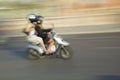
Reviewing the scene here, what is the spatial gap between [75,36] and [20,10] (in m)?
8.18

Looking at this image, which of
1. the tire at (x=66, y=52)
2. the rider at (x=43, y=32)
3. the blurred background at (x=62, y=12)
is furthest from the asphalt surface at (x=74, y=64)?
the blurred background at (x=62, y=12)

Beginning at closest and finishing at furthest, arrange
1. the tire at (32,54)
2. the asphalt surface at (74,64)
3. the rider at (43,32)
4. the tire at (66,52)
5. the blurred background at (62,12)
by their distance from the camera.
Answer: the asphalt surface at (74,64), the tire at (66,52), the rider at (43,32), the tire at (32,54), the blurred background at (62,12)

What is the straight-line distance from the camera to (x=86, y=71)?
10305 mm

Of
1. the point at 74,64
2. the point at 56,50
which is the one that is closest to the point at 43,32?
the point at 56,50

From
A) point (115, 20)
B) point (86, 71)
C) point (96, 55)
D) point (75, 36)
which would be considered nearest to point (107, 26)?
point (115, 20)

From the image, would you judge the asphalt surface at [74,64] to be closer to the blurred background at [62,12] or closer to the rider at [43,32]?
the rider at [43,32]

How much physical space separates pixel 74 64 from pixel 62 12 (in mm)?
12462

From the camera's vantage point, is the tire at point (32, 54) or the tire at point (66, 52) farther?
the tire at point (32, 54)

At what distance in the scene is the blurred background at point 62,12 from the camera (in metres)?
20.3

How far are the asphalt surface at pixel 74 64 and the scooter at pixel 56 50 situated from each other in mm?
169

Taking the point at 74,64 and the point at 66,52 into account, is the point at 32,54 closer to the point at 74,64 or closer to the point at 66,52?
the point at 66,52

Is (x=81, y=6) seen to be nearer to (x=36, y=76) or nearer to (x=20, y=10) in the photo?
(x=20, y=10)

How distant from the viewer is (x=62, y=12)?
23.6 m

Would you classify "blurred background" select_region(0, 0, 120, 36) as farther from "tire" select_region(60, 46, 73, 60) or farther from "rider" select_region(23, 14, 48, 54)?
"tire" select_region(60, 46, 73, 60)
